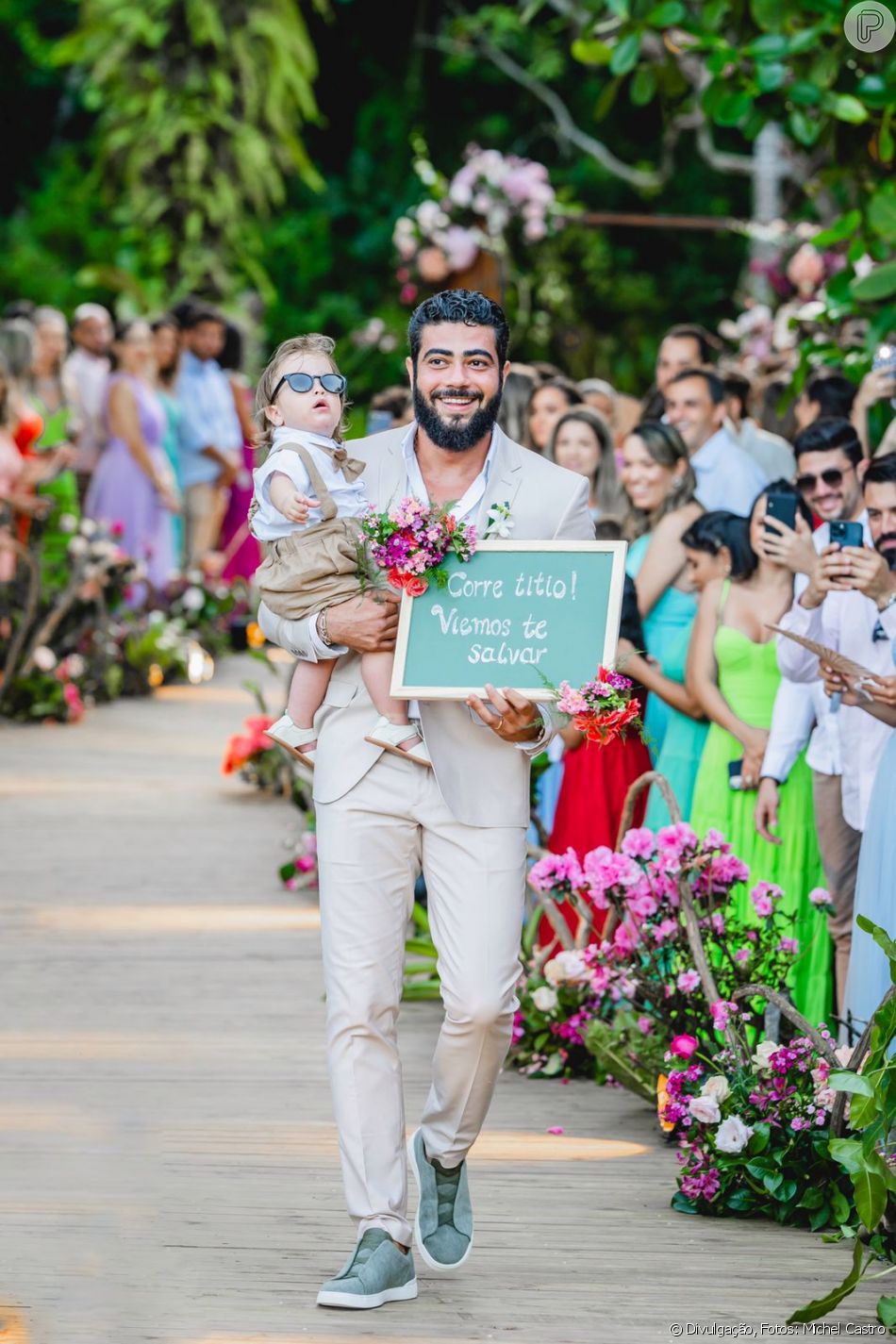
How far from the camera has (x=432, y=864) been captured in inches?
174

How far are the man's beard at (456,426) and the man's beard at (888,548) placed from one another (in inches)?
61.8

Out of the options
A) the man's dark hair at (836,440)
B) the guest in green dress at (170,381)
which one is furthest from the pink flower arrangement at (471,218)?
the man's dark hair at (836,440)

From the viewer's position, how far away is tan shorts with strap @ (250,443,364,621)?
176 inches

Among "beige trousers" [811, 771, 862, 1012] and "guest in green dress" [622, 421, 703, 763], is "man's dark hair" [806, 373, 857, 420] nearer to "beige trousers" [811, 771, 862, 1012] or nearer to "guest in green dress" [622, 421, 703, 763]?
"guest in green dress" [622, 421, 703, 763]

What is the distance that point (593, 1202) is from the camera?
5.02 meters

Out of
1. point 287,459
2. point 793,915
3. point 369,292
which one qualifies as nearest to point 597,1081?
point 793,915

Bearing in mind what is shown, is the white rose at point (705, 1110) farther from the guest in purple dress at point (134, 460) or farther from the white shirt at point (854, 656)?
the guest in purple dress at point (134, 460)

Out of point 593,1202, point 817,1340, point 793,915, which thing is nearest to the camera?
point 817,1340

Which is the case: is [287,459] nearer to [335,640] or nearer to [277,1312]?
[335,640]

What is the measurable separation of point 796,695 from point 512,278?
961cm

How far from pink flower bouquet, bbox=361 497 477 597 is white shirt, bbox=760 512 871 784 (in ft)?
6.19

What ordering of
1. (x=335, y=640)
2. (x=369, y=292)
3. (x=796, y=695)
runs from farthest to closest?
(x=369, y=292)
(x=796, y=695)
(x=335, y=640)

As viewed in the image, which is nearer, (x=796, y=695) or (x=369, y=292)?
(x=796, y=695)

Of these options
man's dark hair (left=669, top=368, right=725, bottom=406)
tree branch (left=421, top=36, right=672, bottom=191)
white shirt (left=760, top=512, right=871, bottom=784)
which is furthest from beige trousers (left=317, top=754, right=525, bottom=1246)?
tree branch (left=421, top=36, right=672, bottom=191)
